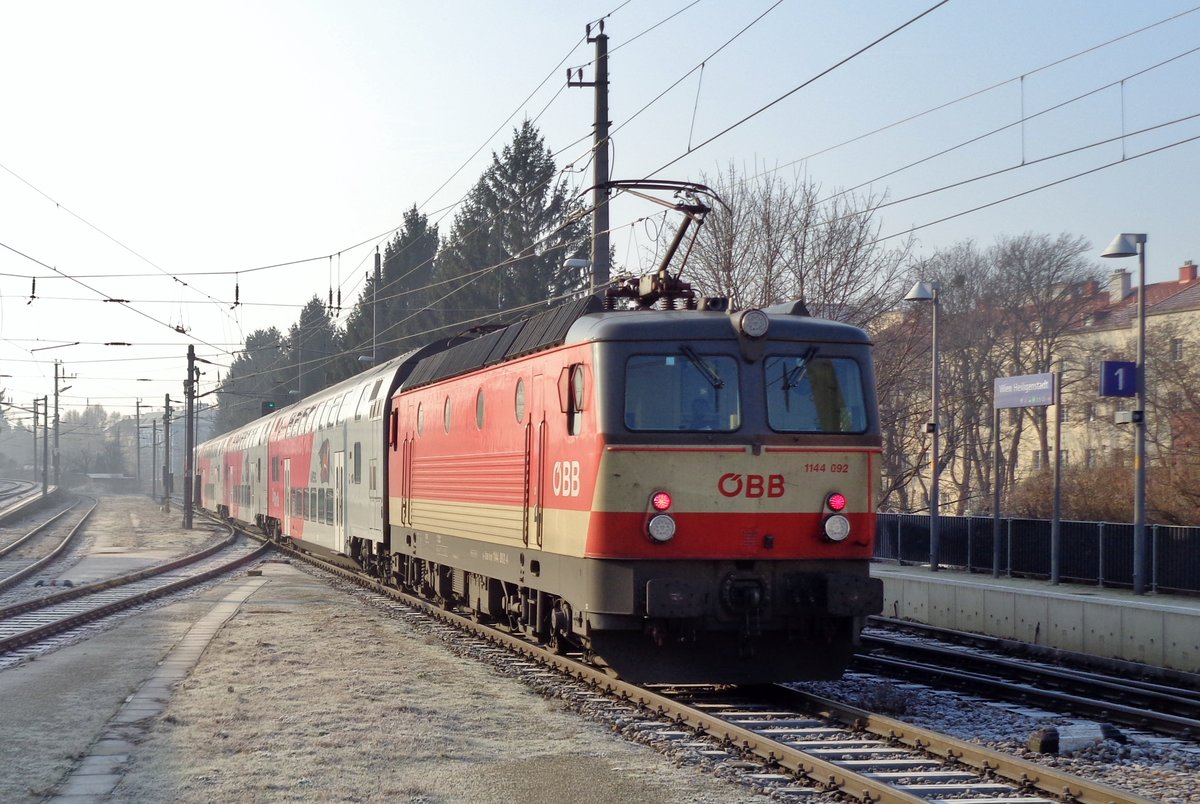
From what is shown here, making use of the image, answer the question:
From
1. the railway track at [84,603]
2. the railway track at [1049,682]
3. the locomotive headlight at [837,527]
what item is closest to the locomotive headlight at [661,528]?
the locomotive headlight at [837,527]

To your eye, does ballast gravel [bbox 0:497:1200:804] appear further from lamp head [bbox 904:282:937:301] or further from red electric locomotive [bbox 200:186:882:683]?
lamp head [bbox 904:282:937:301]

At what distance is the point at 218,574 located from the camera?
2741cm

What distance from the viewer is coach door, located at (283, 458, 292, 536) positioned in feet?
107

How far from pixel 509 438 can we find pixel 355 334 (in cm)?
6586

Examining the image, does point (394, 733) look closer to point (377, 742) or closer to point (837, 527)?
point (377, 742)

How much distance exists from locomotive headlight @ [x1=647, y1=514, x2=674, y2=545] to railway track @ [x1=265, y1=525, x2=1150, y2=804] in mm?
1280

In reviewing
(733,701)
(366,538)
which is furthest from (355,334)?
(733,701)

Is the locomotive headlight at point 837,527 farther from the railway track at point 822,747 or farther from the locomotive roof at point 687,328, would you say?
the locomotive roof at point 687,328

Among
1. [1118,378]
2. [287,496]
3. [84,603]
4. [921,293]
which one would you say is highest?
[921,293]

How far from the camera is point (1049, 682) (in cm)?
1228

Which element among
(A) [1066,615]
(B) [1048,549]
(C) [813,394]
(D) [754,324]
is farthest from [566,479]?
(B) [1048,549]

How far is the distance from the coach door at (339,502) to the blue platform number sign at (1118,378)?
44.3ft

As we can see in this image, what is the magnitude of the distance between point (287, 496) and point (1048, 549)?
19447mm

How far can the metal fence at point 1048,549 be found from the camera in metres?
18.9
